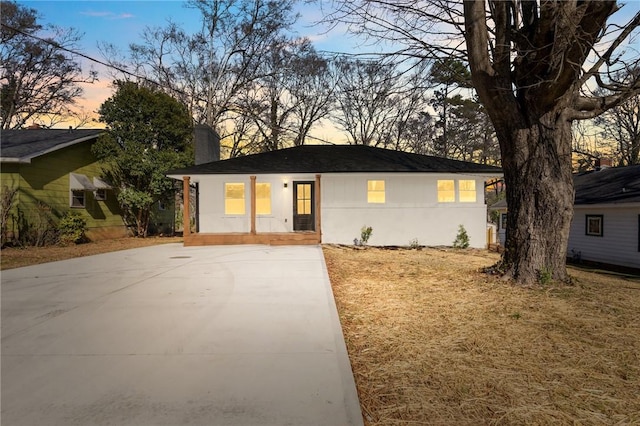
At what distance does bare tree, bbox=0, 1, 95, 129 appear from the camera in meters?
20.2

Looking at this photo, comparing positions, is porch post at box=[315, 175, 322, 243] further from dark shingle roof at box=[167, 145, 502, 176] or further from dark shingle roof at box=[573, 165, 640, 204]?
dark shingle roof at box=[573, 165, 640, 204]

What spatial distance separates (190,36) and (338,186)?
57.8ft

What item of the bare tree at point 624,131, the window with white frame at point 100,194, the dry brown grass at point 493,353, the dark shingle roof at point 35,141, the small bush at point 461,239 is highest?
the bare tree at point 624,131

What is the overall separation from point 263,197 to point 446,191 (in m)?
7.01

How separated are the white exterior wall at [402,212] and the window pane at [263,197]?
2.16 metres

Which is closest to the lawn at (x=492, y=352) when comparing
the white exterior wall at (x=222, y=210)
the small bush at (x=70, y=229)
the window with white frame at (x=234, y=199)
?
the white exterior wall at (x=222, y=210)

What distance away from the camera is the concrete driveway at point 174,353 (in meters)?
2.33

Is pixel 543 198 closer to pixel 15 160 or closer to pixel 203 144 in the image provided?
pixel 203 144

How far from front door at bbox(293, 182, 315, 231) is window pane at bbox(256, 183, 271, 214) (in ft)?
3.33

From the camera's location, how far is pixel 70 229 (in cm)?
1355

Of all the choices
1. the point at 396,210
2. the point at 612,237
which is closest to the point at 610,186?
the point at 612,237

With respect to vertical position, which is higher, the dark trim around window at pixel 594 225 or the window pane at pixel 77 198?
the window pane at pixel 77 198

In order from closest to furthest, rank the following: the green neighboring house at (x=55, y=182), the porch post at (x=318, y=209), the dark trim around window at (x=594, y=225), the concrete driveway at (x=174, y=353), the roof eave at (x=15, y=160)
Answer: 1. the concrete driveway at (x=174, y=353)
2. the roof eave at (x=15, y=160)
3. the green neighboring house at (x=55, y=182)
4. the porch post at (x=318, y=209)
5. the dark trim around window at (x=594, y=225)

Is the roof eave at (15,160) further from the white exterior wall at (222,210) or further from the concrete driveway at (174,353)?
the concrete driveway at (174,353)
